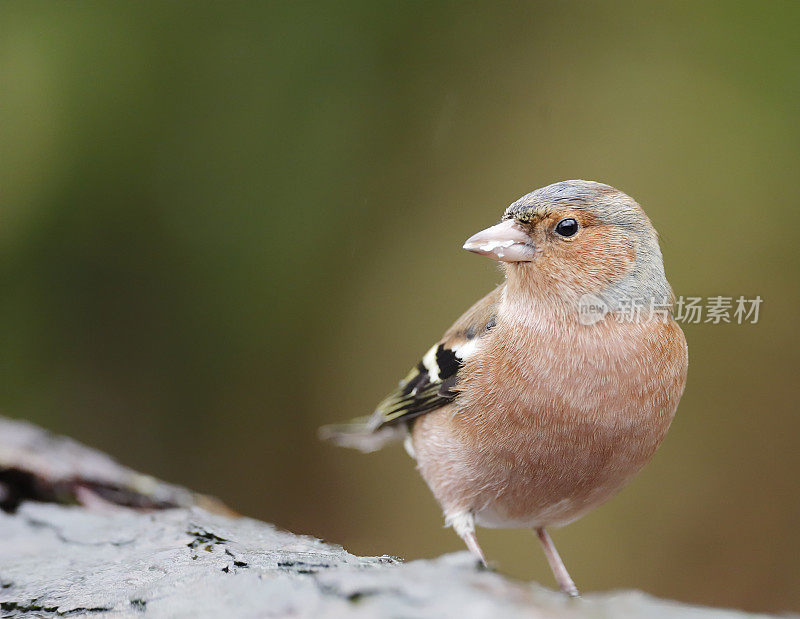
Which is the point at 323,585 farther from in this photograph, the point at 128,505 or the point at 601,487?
the point at 128,505

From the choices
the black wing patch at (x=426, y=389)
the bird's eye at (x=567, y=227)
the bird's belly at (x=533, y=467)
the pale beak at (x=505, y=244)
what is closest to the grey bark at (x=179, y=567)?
the bird's belly at (x=533, y=467)

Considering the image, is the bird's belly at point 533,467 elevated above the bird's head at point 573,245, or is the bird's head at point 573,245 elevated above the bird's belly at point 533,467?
the bird's head at point 573,245

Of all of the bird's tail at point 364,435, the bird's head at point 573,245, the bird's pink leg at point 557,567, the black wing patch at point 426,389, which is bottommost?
the bird's pink leg at point 557,567

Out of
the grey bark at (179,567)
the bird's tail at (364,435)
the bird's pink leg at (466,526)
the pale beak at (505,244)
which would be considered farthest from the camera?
the bird's tail at (364,435)

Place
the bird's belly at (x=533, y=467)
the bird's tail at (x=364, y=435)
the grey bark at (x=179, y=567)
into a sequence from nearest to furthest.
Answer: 1. the grey bark at (x=179, y=567)
2. the bird's belly at (x=533, y=467)
3. the bird's tail at (x=364, y=435)

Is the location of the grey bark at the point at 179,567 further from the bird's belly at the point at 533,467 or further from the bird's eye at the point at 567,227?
the bird's eye at the point at 567,227

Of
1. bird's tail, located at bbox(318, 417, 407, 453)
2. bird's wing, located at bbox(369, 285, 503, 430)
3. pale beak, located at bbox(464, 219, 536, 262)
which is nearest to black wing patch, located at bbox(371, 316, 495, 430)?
bird's wing, located at bbox(369, 285, 503, 430)

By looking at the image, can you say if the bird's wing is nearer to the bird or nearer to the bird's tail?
the bird
